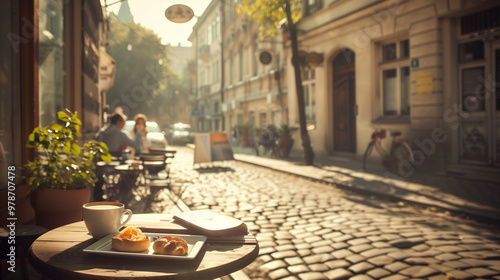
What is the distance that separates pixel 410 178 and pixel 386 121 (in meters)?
3.52

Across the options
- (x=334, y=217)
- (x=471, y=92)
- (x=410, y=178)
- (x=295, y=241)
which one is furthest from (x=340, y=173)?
(x=295, y=241)

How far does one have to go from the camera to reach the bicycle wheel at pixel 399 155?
408 inches

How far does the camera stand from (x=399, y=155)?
34.6 ft

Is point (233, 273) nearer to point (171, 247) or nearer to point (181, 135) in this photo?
point (171, 247)

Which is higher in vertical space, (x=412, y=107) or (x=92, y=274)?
(x=412, y=107)

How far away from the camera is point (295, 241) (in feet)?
15.5

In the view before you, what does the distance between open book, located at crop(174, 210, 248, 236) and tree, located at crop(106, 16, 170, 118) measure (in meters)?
39.6

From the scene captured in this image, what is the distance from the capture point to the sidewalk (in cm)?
627

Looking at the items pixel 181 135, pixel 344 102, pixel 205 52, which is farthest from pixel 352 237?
pixel 205 52

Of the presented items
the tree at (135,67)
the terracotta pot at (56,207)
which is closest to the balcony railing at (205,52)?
the tree at (135,67)

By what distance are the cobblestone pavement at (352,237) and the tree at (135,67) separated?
34.3 metres

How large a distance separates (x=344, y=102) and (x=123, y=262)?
49.2 feet

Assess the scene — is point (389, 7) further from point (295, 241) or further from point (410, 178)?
point (295, 241)

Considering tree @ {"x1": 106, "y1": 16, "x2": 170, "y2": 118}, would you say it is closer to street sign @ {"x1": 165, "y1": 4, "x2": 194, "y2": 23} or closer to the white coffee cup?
street sign @ {"x1": 165, "y1": 4, "x2": 194, "y2": 23}
